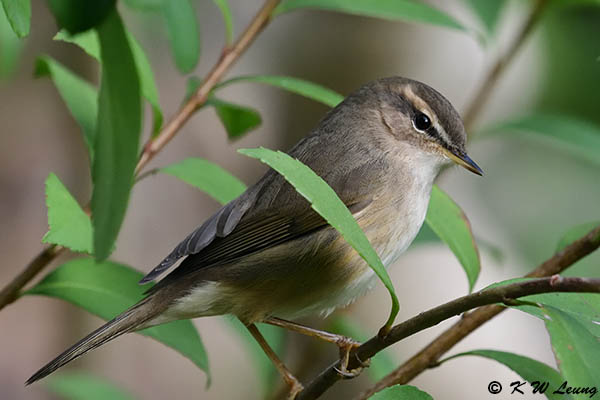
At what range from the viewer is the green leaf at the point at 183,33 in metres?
2.35

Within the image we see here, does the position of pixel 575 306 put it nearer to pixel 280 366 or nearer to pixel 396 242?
pixel 396 242

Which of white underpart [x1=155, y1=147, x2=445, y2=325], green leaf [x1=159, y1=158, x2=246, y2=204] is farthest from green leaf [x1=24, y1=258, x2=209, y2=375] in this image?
green leaf [x1=159, y1=158, x2=246, y2=204]

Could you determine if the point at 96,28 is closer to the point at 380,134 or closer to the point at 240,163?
the point at 380,134

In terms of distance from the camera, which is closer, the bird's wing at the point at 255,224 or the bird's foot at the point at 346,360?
the bird's foot at the point at 346,360

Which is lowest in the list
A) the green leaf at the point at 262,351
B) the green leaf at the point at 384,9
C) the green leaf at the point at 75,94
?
the green leaf at the point at 262,351

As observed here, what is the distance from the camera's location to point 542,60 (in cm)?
570

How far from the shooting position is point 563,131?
288cm

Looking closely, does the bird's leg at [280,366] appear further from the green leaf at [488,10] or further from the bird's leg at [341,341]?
the green leaf at [488,10]

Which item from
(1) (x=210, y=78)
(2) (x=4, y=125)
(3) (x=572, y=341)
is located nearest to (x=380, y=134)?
(1) (x=210, y=78)

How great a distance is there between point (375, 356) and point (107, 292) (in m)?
0.96

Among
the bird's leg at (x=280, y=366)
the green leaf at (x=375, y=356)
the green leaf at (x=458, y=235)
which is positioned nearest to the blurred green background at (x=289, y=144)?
the green leaf at (x=375, y=356)

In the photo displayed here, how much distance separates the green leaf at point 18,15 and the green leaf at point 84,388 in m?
1.99

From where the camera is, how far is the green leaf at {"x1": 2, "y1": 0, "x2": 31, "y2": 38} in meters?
1.13

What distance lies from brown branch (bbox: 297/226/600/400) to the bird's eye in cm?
91
